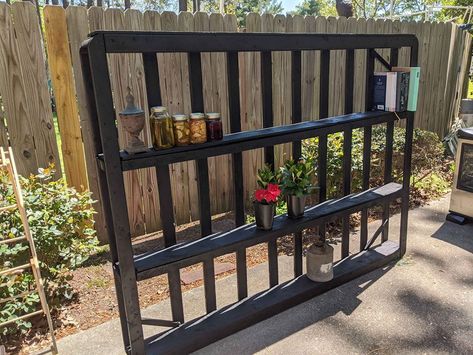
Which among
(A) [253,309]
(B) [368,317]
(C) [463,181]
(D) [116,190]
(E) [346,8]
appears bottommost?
(B) [368,317]

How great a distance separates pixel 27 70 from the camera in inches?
111

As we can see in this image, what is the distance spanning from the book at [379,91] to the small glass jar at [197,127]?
1.58 m

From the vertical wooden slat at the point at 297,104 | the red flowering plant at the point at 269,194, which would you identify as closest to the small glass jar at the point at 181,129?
the red flowering plant at the point at 269,194

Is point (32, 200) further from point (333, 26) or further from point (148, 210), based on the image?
point (333, 26)

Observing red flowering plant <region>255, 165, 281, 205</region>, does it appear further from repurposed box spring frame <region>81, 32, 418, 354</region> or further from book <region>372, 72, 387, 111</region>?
book <region>372, 72, 387, 111</region>

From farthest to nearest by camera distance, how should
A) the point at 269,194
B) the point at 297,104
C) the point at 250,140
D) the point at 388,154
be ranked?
the point at 388,154
the point at 297,104
the point at 269,194
the point at 250,140

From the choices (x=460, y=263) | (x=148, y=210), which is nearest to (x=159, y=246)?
(x=148, y=210)

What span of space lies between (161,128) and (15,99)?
1.57 metres

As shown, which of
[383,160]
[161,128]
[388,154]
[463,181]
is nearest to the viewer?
[161,128]

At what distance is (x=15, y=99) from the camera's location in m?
2.82

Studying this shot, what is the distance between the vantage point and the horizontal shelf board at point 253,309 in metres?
2.23

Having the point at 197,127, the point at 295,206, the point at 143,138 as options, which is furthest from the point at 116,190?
the point at 143,138

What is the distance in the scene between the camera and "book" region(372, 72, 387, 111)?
9.50 feet

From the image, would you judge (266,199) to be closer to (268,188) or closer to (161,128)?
(268,188)
